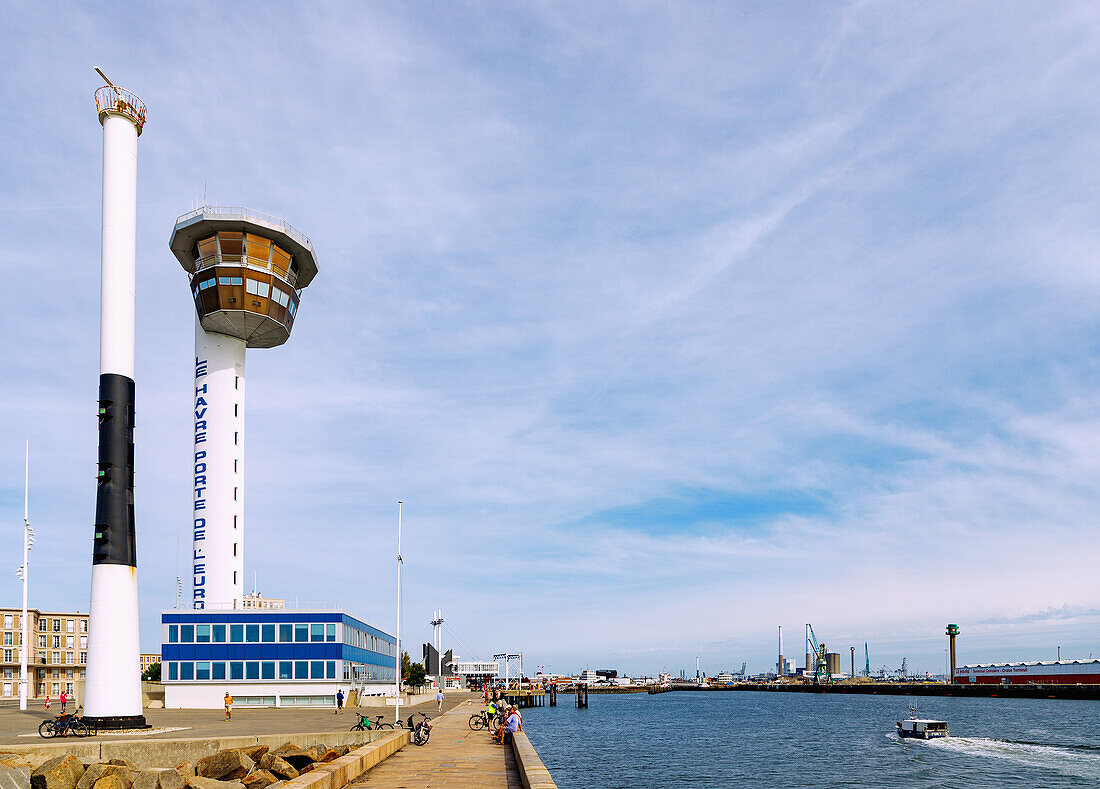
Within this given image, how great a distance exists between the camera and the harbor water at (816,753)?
179 ft

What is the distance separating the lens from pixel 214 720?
53312 millimetres

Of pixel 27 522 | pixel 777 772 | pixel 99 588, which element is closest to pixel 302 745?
pixel 99 588

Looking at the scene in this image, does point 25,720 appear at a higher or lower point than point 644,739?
higher

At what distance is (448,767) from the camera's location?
2728 centimetres

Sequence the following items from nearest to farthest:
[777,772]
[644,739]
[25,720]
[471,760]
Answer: [471,760]
[25,720]
[777,772]
[644,739]

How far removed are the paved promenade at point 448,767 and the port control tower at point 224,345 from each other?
4277 centimetres

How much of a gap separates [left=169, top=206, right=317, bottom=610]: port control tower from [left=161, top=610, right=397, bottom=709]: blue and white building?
9.49 feet

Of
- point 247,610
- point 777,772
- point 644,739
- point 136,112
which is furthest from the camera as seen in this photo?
point 644,739

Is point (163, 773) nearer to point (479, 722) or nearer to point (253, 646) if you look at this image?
point (479, 722)

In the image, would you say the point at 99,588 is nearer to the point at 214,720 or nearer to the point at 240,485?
the point at 214,720

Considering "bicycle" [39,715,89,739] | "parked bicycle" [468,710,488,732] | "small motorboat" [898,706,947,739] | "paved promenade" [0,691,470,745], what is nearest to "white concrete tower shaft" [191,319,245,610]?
"paved promenade" [0,691,470,745]

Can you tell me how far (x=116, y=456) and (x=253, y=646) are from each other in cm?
3175

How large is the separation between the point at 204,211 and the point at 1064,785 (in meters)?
75.7

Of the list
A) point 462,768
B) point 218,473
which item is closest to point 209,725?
point 462,768
